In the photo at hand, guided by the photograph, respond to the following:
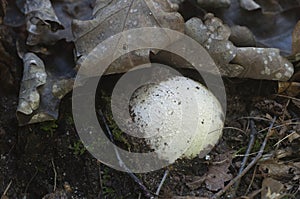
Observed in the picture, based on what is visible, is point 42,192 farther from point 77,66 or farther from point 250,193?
point 250,193

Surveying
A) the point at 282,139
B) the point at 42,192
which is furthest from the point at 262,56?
the point at 42,192

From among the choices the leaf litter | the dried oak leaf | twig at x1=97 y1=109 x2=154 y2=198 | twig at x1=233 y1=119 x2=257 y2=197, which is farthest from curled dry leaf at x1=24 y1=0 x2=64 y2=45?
twig at x1=233 y1=119 x2=257 y2=197

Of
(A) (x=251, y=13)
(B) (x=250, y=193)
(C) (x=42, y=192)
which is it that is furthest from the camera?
(A) (x=251, y=13)

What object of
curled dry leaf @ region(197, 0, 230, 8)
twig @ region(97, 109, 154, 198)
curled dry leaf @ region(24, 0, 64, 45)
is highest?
curled dry leaf @ region(24, 0, 64, 45)

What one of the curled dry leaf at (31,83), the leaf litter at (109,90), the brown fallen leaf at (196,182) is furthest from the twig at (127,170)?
the curled dry leaf at (31,83)

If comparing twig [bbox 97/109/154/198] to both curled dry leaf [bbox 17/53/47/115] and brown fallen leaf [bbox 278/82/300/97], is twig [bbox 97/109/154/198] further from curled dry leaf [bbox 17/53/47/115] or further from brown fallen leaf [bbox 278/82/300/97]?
brown fallen leaf [bbox 278/82/300/97]

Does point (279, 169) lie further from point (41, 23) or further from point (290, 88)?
point (41, 23)
